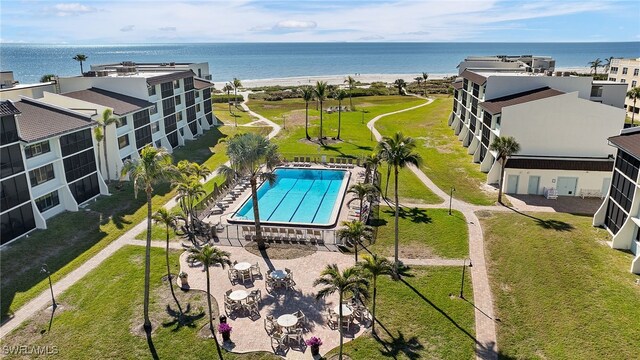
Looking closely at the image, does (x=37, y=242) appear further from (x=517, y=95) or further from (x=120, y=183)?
(x=517, y=95)

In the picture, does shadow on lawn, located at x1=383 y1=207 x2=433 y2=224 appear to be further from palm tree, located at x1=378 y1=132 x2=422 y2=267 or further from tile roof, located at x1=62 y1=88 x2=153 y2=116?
tile roof, located at x1=62 y1=88 x2=153 y2=116

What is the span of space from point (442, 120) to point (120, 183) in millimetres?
56917

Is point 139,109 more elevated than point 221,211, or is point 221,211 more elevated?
point 139,109

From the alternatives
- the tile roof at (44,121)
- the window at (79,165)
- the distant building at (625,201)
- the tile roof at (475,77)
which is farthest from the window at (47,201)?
the tile roof at (475,77)

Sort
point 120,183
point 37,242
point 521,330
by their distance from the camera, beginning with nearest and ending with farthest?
point 521,330, point 37,242, point 120,183

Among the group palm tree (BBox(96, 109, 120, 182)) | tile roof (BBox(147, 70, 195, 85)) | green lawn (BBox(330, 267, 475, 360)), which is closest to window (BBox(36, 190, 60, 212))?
palm tree (BBox(96, 109, 120, 182))

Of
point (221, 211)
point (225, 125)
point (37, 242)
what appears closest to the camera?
point (37, 242)

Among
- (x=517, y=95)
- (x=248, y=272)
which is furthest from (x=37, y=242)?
(x=517, y=95)

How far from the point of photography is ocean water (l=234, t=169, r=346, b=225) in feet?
138

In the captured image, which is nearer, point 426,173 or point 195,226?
point 195,226

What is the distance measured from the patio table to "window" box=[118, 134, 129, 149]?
1239 inches

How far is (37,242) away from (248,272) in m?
18.1

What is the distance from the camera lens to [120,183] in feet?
159

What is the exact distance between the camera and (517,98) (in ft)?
167
